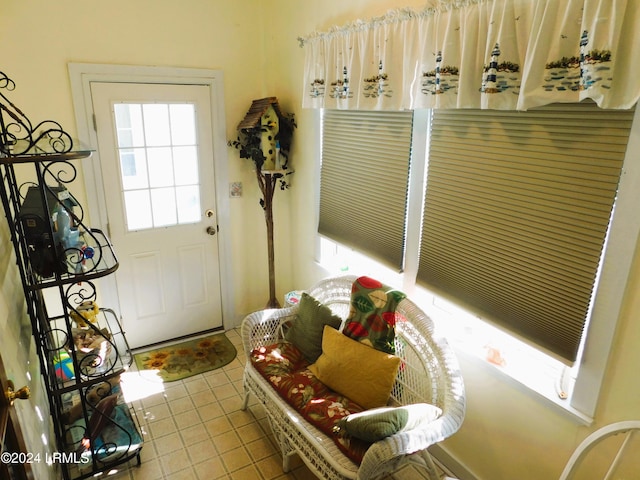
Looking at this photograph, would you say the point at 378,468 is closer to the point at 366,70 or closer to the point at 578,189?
the point at 578,189

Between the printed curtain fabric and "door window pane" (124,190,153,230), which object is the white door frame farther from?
the printed curtain fabric

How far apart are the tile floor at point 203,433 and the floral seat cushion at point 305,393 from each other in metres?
0.47

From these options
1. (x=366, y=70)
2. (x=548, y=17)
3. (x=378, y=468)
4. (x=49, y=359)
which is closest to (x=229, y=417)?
(x=49, y=359)

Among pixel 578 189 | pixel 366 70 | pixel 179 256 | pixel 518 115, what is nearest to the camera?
pixel 578 189

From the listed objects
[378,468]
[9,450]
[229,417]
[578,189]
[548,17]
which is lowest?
[229,417]

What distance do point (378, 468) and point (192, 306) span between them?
91.9 inches

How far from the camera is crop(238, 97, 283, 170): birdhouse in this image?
10.2 feet

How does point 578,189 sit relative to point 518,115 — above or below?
below

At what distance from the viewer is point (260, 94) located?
11.4 ft

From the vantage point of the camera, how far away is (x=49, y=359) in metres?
2.01

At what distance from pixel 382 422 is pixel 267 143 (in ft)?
6.99

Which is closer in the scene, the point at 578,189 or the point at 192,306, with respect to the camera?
the point at 578,189

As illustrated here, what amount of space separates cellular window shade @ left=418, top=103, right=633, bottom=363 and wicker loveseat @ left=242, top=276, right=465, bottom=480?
0.29 metres

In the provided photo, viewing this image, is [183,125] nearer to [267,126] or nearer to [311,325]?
[267,126]
